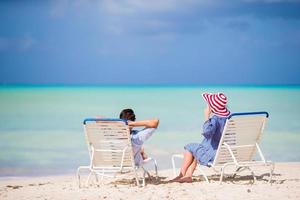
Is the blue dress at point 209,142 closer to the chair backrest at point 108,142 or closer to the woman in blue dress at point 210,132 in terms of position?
the woman in blue dress at point 210,132

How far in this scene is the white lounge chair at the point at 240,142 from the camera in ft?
25.7

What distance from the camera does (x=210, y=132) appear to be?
8.09 meters

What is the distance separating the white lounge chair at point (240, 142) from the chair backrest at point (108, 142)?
3.01 ft

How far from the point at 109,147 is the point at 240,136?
141cm

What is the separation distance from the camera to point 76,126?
67.9 feet

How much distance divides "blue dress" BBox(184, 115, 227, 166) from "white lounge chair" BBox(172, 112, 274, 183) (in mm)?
115

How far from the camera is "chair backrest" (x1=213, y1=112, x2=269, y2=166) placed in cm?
784

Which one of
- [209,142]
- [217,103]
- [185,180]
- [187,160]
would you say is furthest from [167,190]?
[217,103]

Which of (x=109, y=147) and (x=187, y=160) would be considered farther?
(x=187, y=160)

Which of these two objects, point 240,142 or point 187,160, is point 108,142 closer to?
point 187,160

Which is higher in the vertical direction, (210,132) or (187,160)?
(210,132)

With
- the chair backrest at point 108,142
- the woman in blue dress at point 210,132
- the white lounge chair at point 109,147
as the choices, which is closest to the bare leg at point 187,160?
the woman in blue dress at point 210,132

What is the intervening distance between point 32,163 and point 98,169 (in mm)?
4604

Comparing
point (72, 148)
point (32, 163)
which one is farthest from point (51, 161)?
point (72, 148)
